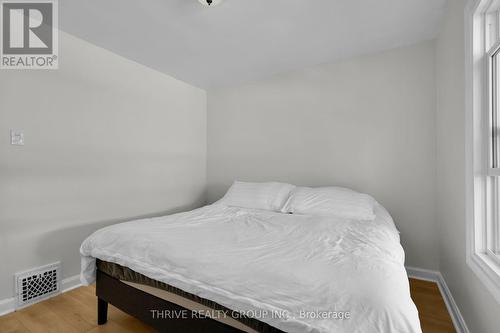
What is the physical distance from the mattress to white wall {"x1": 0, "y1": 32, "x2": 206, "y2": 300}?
0.84 m

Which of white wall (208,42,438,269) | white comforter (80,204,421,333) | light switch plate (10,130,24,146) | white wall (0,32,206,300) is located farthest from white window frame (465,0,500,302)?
light switch plate (10,130,24,146)

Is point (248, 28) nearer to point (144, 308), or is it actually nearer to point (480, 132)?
point (480, 132)

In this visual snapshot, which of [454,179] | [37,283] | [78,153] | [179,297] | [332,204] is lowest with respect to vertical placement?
[37,283]

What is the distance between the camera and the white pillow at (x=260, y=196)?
8.45ft

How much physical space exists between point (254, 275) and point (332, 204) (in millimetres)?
1452

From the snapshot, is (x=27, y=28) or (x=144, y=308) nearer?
(x=144, y=308)

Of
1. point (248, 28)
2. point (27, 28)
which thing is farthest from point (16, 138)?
point (248, 28)

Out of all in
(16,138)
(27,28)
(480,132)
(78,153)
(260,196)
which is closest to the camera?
(480,132)

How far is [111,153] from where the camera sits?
8.30ft

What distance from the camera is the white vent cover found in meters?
1.89

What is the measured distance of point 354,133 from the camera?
107 inches

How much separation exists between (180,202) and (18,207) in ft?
5.44

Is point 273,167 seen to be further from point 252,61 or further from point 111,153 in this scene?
point 111,153

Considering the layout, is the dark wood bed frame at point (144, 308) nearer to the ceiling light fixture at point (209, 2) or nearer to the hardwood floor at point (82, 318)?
the hardwood floor at point (82, 318)
